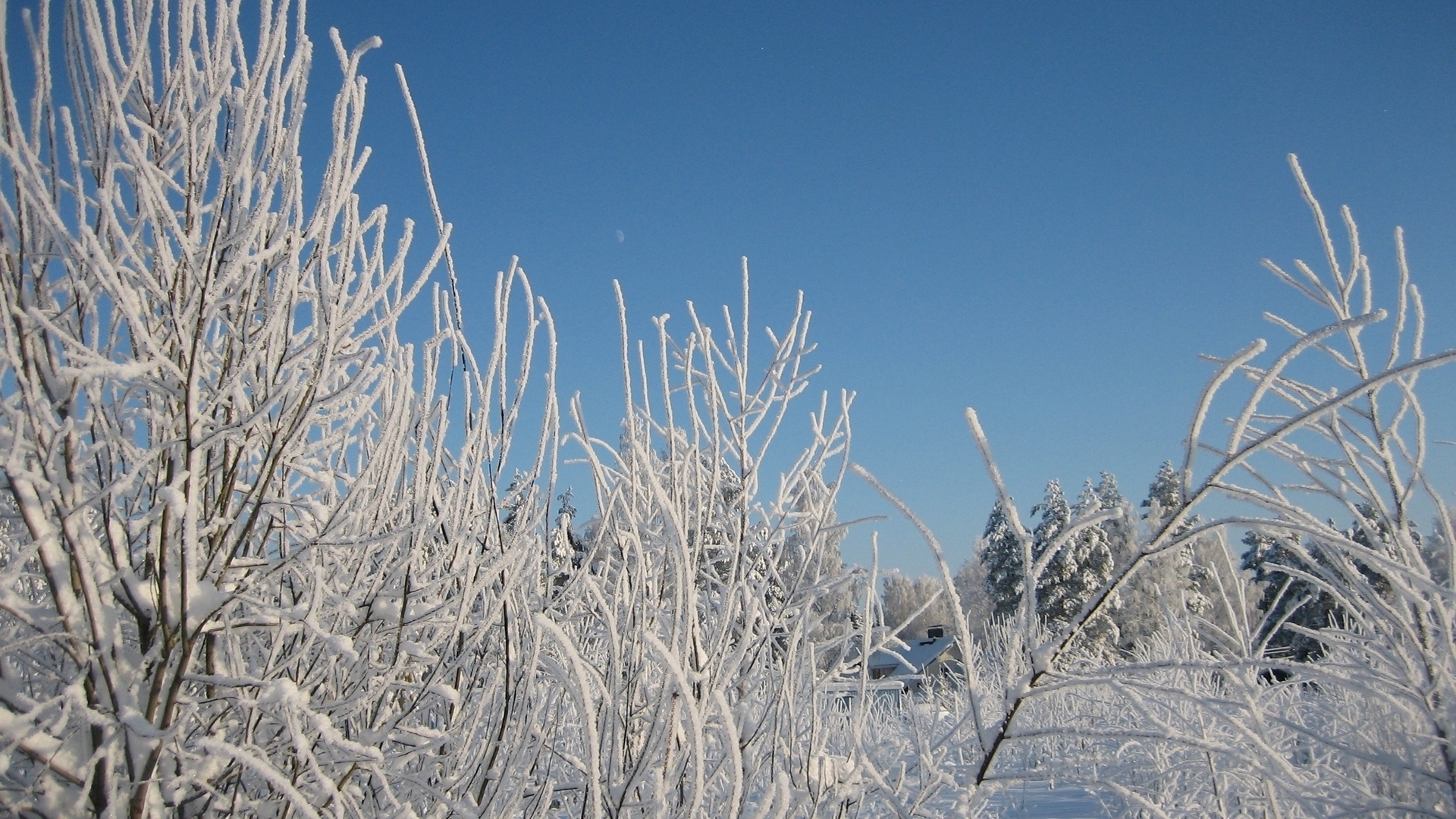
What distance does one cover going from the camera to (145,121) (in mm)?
1805

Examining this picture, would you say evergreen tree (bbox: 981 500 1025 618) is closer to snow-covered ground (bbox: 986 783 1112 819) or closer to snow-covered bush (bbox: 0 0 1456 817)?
snow-covered ground (bbox: 986 783 1112 819)

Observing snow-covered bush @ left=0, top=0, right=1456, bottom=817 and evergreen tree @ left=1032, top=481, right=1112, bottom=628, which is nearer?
snow-covered bush @ left=0, top=0, right=1456, bottom=817

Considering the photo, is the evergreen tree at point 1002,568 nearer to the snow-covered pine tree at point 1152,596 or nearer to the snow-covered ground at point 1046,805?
the snow-covered pine tree at point 1152,596

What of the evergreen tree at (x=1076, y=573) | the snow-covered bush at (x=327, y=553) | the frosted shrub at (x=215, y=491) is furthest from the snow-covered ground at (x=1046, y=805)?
the evergreen tree at (x=1076, y=573)

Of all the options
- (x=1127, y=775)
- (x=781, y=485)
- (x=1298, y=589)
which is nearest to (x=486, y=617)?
(x=781, y=485)

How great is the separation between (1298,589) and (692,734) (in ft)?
90.4

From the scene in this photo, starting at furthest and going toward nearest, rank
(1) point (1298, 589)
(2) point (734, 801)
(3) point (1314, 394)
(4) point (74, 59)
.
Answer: (1) point (1298, 589)
(3) point (1314, 394)
(4) point (74, 59)
(2) point (734, 801)

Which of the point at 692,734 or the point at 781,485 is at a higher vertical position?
the point at 781,485

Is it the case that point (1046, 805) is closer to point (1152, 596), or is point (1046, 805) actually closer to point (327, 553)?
point (327, 553)

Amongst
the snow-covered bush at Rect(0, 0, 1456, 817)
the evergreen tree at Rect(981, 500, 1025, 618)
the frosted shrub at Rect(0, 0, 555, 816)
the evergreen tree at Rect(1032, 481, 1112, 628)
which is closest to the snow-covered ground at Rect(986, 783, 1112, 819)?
the snow-covered bush at Rect(0, 0, 1456, 817)

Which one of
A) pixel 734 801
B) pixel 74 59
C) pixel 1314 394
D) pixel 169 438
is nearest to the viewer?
pixel 734 801

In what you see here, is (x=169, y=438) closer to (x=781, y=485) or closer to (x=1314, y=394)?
(x=781, y=485)

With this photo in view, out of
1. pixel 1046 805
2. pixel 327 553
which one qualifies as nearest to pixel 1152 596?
pixel 1046 805

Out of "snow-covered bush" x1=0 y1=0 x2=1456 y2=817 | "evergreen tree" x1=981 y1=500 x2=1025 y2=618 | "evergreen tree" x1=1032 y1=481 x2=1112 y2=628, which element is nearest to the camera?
"snow-covered bush" x1=0 y1=0 x2=1456 y2=817
